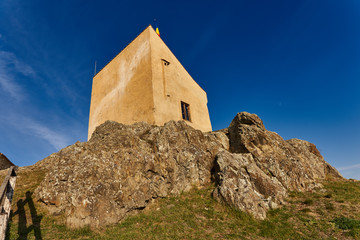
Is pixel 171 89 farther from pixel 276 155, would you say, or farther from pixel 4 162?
pixel 4 162

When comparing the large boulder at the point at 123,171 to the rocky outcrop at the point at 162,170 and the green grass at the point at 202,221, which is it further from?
the green grass at the point at 202,221

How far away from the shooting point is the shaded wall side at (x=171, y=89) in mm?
17469

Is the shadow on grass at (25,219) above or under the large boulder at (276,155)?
under

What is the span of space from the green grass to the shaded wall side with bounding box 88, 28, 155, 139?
320 inches

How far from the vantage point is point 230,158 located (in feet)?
45.1

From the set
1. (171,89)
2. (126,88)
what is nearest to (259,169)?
(171,89)

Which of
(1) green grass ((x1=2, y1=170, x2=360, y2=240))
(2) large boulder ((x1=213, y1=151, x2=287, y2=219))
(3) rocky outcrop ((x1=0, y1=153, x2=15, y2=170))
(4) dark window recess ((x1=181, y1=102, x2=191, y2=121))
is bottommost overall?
(1) green grass ((x1=2, y1=170, x2=360, y2=240))

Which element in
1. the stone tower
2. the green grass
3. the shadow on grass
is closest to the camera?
the shadow on grass

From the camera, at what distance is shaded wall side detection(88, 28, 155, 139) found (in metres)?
17.6

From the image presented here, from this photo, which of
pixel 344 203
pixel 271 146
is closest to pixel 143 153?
pixel 271 146

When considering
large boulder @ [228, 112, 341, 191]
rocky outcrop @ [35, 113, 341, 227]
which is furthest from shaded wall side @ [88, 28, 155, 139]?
large boulder @ [228, 112, 341, 191]

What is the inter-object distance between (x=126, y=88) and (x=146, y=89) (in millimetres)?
3473

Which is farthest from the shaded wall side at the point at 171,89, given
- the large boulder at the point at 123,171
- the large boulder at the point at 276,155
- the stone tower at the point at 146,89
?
the large boulder at the point at 276,155

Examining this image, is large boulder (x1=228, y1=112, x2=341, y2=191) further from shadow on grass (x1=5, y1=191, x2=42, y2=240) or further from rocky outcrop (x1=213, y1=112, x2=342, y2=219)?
shadow on grass (x1=5, y1=191, x2=42, y2=240)
